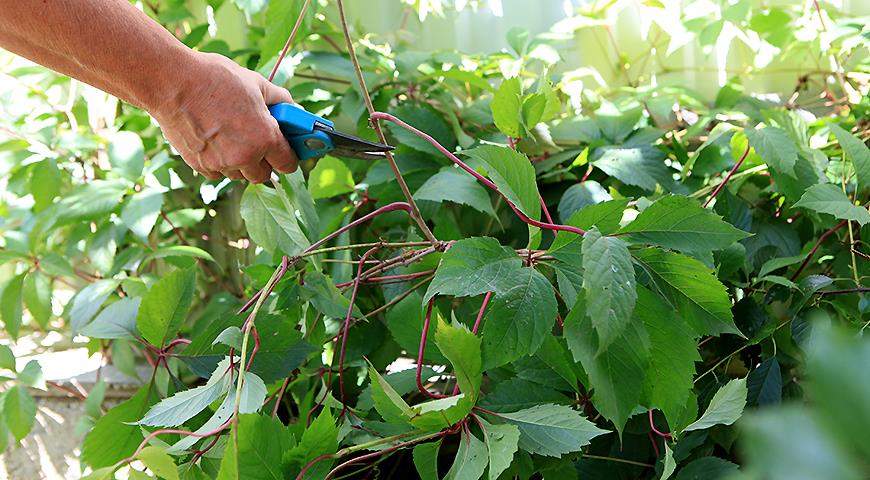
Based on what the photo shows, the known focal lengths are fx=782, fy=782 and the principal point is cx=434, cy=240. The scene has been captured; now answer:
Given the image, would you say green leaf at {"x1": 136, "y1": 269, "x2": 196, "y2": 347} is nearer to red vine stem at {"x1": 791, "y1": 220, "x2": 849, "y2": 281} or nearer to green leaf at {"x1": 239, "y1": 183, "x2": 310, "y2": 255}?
green leaf at {"x1": 239, "y1": 183, "x2": 310, "y2": 255}

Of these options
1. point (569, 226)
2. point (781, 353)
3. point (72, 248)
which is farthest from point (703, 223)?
point (72, 248)

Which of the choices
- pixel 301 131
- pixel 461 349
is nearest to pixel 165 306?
pixel 301 131

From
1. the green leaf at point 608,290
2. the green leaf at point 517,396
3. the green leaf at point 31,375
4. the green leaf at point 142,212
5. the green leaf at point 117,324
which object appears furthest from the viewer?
the green leaf at point 142,212

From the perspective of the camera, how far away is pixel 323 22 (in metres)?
A: 1.24

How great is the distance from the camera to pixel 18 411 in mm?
1021

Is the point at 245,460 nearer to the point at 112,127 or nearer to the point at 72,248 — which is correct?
the point at 72,248

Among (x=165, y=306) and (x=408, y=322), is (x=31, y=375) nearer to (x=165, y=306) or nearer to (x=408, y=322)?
(x=165, y=306)

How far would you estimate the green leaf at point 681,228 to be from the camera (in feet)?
1.79

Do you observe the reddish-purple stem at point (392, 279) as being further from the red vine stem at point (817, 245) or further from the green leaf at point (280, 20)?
the red vine stem at point (817, 245)

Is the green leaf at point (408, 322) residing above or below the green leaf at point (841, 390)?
below

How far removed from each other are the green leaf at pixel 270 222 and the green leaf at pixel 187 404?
0.50 feet

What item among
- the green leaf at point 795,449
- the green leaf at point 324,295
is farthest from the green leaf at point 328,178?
the green leaf at point 795,449

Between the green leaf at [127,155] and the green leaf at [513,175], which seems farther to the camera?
the green leaf at [127,155]

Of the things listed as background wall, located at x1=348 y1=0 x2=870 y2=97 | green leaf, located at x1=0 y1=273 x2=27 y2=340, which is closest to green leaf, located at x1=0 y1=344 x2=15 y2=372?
green leaf, located at x1=0 y1=273 x2=27 y2=340
